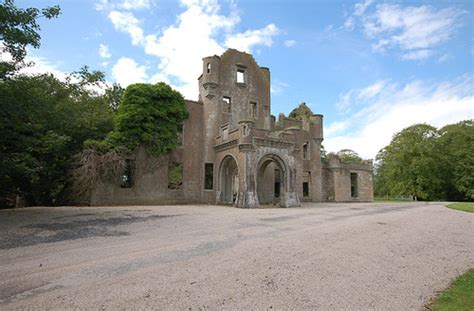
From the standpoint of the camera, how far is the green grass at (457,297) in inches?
187

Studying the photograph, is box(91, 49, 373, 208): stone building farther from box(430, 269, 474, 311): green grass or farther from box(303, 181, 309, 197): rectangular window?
box(430, 269, 474, 311): green grass

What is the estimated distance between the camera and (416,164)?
41281mm

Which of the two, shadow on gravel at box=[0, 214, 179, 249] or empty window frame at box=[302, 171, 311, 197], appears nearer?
shadow on gravel at box=[0, 214, 179, 249]

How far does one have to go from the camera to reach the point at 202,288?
515cm

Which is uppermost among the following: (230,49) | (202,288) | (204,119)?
(230,49)

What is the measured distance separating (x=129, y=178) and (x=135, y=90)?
6.51 metres

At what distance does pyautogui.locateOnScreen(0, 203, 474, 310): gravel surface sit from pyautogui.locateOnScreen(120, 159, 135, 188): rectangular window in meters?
10.8

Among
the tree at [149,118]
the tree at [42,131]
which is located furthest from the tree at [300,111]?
the tree at [42,131]

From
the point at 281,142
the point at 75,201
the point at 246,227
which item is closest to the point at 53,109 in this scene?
the point at 246,227

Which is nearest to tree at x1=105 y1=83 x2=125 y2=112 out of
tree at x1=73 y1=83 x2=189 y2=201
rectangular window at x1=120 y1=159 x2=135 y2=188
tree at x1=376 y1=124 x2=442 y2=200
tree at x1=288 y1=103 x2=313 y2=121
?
tree at x1=73 y1=83 x2=189 y2=201

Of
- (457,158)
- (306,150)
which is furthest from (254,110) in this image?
(457,158)

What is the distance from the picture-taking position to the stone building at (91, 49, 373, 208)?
21.1m

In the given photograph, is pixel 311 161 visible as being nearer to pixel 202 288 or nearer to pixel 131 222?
pixel 131 222

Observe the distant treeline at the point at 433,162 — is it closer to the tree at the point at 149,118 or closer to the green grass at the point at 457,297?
the tree at the point at 149,118
